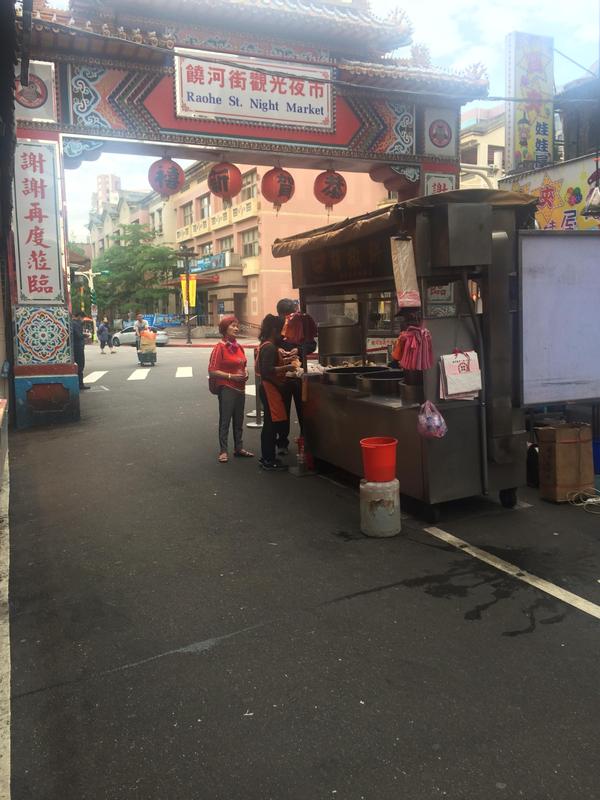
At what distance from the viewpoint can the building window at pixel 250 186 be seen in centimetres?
4106

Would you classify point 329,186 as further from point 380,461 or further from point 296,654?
point 296,654

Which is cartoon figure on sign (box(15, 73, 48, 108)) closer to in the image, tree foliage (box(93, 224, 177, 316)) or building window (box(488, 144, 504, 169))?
building window (box(488, 144, 504, 169))

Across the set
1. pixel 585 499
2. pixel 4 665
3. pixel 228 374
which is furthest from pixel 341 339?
pixel 4 665

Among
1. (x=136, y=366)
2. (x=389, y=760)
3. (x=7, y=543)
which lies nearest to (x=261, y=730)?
(x=389, y=760)

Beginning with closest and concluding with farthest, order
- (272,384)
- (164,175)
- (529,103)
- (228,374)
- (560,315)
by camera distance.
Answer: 1. (560,315)
2. (272,384)
3. (228,374)
4. (164,175)
5. (529,103)

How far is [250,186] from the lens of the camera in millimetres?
42156

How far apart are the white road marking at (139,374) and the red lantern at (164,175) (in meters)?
8.12

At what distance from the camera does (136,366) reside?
75.8 ft

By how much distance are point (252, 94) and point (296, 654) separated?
34.7 feet

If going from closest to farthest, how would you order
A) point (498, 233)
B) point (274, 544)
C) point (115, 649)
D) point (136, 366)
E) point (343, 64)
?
point (115, 649), point (274, 544), point (498, 233), point (343, 64), point (136, 366)

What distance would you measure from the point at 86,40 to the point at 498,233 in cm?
817

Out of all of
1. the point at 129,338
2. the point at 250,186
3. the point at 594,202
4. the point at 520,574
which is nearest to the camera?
the point at 520,574

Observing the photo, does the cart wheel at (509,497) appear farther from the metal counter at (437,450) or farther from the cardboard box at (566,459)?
the cardboard box at (566,459)

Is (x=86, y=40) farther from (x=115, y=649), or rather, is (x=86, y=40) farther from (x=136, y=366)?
(x=136, y=366)
